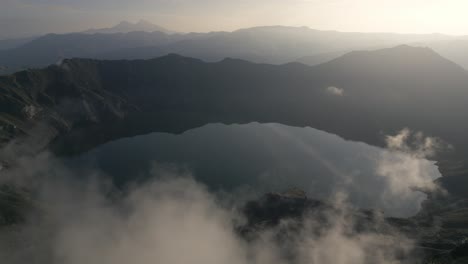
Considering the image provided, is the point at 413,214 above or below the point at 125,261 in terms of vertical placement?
below

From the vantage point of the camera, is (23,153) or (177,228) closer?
(177,228)

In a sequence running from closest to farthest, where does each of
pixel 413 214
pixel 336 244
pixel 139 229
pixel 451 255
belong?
pixel 451 255, pixel 336 244, pixel 139 229, pixel 413 214

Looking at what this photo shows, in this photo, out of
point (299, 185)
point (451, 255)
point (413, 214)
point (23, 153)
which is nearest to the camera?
point (451, 255)

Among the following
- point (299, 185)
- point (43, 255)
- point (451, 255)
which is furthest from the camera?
point (299, 185)

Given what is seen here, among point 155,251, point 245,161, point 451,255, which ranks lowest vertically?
point 245,161

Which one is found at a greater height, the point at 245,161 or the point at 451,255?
the point at 451,255

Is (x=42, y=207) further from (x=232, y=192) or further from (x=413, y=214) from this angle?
(x=413, y=214)

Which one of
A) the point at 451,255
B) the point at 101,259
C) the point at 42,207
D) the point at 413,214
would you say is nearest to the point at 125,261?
the point at 101,259

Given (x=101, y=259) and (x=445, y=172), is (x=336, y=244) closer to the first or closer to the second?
(x=101, y=259)

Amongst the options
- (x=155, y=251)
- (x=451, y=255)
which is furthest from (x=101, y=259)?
(x=451, y=255)
